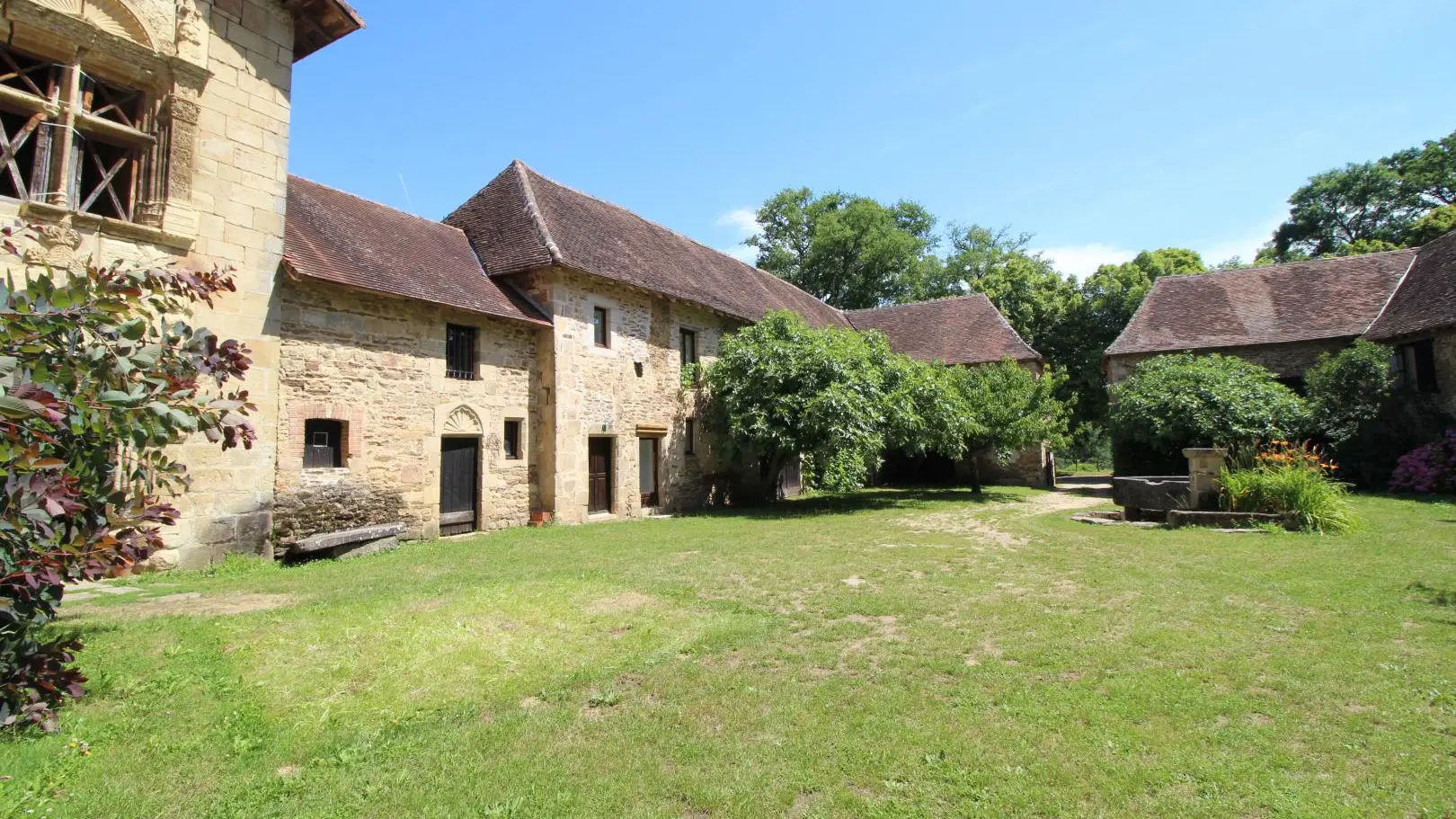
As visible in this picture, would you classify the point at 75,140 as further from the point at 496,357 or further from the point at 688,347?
the point at 688,347

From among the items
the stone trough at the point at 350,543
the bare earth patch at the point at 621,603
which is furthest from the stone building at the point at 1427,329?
the stone trough at the point at 350,543

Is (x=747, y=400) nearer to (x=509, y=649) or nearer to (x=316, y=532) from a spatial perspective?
(x=316, y=532)

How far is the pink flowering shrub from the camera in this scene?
15977mm

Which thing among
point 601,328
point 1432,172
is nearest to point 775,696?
point 601,328

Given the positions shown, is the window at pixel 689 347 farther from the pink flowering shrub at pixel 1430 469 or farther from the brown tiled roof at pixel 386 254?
the pink flowering shrub at pixel 1430 469

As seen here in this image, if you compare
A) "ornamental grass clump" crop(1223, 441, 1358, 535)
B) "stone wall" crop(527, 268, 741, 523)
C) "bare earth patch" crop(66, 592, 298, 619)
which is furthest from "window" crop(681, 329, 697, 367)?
"bare earth patch" crop(66, 592, 298, 619)

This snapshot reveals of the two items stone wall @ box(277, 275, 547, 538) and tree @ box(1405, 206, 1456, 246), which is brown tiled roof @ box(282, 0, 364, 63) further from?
tree @ box(1405, 206, 1456, 246)

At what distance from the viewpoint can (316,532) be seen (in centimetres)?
1103

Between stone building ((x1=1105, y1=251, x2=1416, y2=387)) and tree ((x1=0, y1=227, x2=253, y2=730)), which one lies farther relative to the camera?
stone building ((x1=1105, y1=251, x2=1416, y2=387))

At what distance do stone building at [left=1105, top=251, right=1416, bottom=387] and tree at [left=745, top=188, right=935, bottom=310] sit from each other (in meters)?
16.6

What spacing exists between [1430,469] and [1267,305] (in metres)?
8.04

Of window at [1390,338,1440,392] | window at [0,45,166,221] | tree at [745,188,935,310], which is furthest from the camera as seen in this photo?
tree at [745,188,935,310]

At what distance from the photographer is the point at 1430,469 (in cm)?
1612

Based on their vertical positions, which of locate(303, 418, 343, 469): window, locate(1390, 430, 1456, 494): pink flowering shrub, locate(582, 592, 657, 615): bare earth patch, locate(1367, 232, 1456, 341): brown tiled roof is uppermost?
locate(1367, 232, 1456, 341): brown tiled roof
